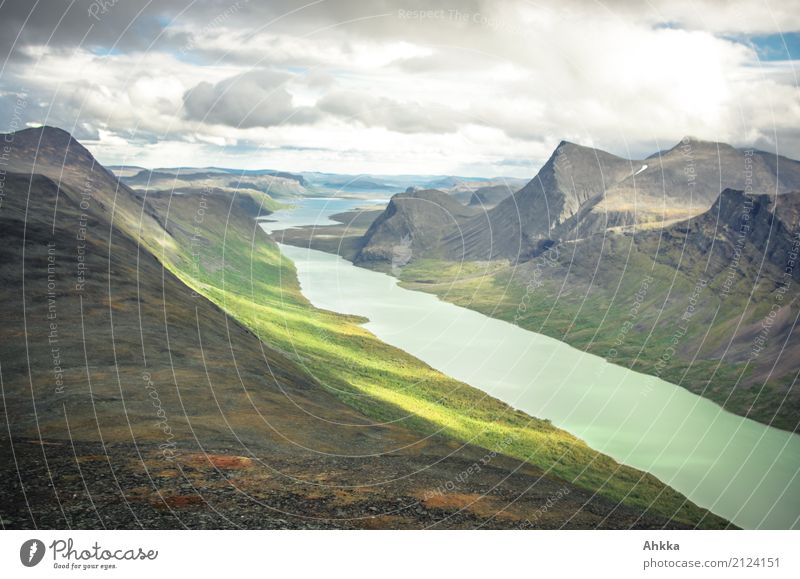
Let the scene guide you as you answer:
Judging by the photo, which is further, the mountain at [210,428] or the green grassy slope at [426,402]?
the green grassy slope at [426,402]

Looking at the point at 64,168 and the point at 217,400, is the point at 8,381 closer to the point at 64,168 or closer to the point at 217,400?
the point at 217,400

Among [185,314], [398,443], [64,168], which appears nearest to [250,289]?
[64,168]

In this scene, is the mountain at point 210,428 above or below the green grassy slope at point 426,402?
above
